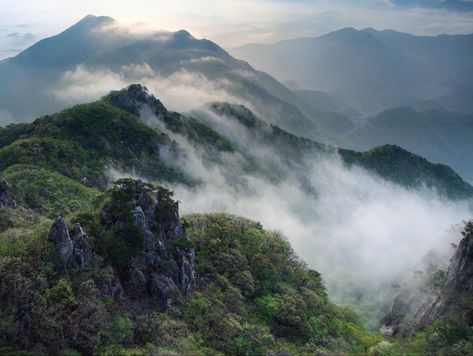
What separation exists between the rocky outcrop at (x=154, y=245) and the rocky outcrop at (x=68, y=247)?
287 inches

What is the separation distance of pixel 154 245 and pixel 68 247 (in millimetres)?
14940

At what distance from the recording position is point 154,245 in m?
69.7

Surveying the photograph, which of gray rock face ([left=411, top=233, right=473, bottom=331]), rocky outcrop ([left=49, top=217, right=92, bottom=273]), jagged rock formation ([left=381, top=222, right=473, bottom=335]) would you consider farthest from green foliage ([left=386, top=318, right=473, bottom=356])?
rocky outcrop ([left=49, top=217, right=92, bottom=273])

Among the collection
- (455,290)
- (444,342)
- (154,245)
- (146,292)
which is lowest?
(455,290)

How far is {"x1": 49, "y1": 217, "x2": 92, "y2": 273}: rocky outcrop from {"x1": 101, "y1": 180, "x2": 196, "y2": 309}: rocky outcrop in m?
7.28

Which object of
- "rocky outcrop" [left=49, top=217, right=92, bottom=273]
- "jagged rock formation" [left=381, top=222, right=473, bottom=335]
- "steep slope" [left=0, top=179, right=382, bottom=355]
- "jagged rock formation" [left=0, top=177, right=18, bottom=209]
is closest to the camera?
"steep slope" [left=0, top=179, right=382, bottom=355]

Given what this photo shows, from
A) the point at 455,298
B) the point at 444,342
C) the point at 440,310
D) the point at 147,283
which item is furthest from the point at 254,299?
the point at 455,298

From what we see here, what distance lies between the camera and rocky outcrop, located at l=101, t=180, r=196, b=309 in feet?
A: 213

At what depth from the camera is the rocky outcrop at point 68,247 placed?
5619 centimetres

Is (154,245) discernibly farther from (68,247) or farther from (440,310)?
(440,310)

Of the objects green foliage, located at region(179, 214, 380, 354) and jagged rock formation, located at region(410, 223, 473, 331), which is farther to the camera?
jagged rock formation, located at region(410, 223, 473, 331)

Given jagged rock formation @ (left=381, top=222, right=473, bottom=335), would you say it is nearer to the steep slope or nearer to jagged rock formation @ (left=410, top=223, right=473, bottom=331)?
jagged rock formation @ (left=410, top=223, right=473, bottom=331)

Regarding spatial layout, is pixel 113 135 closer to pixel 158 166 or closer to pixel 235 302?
pixel 158 166

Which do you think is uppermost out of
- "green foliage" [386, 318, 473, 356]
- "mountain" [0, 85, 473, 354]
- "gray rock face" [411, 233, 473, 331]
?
"mountain" [0, 85, 473, 354]
